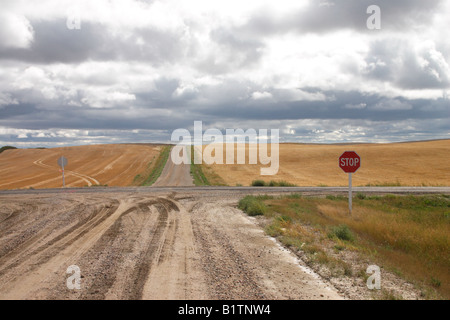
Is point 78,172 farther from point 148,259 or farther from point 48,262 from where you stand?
point 148,259

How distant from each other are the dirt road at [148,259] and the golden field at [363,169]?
30441 mm

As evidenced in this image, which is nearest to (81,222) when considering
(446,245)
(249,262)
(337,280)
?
(249,262)

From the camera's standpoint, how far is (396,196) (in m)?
25.6

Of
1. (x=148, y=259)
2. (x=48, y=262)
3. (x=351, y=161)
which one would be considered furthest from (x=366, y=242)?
(x=48, y=262)

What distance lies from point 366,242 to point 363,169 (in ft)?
181

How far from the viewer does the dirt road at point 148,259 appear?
20.8 ft

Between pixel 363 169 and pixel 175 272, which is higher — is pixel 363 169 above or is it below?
below

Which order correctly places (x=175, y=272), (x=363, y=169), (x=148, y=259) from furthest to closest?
1. (x=363, y=169)
2. (x=148, y=259)
3. (x=175, y=272)

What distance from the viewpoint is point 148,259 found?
834 cm

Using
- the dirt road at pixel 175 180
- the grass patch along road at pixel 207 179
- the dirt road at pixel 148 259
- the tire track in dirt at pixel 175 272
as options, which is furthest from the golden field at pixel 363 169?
the tire track in dirt at pixel 175 272

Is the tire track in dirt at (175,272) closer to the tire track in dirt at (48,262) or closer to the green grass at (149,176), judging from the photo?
the tire track in dirt at (48,262)

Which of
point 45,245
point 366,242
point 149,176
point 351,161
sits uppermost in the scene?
point 351,161

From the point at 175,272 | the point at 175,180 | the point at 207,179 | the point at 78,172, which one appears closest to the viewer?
the point at 175,272
